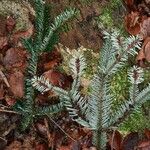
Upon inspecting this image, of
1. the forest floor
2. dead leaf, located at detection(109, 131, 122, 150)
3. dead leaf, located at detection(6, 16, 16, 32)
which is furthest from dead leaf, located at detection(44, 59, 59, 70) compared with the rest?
dead leaf, located at detection(109, 131, 122, 150)

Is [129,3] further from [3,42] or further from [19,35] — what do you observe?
[3,42]

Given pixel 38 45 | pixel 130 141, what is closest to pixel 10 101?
pixel 38 45

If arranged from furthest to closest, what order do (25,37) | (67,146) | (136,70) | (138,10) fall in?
1. (138,10)
2. (25,37)
3. (67,146)
4. (136,70)

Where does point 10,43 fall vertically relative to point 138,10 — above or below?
below

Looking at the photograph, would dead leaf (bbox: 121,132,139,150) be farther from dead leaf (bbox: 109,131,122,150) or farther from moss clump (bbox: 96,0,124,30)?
moss clump (bbox: 96,0,124,30)

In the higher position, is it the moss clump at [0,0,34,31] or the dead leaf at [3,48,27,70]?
the moss clump at [0,0,34,31]

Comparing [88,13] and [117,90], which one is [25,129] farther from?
[88,13]

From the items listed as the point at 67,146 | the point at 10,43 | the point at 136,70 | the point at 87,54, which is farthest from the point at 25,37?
the point at 136,70
